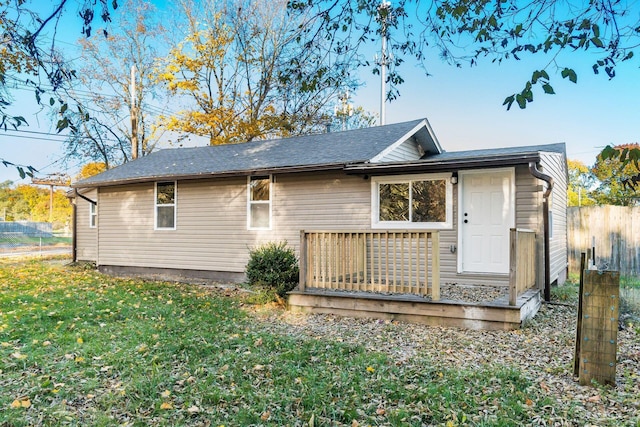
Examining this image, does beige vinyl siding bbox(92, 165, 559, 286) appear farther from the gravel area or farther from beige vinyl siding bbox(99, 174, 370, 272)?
the gravel area

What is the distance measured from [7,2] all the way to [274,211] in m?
6.99

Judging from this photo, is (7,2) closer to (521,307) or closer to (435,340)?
(435,340)

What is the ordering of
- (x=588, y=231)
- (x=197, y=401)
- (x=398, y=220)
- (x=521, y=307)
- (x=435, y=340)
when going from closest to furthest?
(x=197, y=401)
(x=435, y=340)
(x=521, y=307)
(x=398, y=220)
(x=588, y=231)

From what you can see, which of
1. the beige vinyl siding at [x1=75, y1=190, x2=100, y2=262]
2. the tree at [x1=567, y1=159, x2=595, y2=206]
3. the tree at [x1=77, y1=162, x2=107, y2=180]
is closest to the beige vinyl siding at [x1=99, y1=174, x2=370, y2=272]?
the beige vinyl siding at [x1=75, y1=190, x2=100, y2=262]

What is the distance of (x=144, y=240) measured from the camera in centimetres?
1156

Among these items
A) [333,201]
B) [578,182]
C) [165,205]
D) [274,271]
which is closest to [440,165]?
[333,201]

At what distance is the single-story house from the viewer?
24.6ft

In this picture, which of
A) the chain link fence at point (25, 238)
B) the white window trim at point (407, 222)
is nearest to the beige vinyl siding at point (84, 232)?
the chain link fence at point (25, 238)

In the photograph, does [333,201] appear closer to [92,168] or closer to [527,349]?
[527,349]

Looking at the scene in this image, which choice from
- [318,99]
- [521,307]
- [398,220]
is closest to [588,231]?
[398,220]

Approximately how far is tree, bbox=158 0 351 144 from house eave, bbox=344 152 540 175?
38.9ft

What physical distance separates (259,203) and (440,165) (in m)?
4.34

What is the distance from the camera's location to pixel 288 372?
3953mm

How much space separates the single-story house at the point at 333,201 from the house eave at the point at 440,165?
0.07 ft
